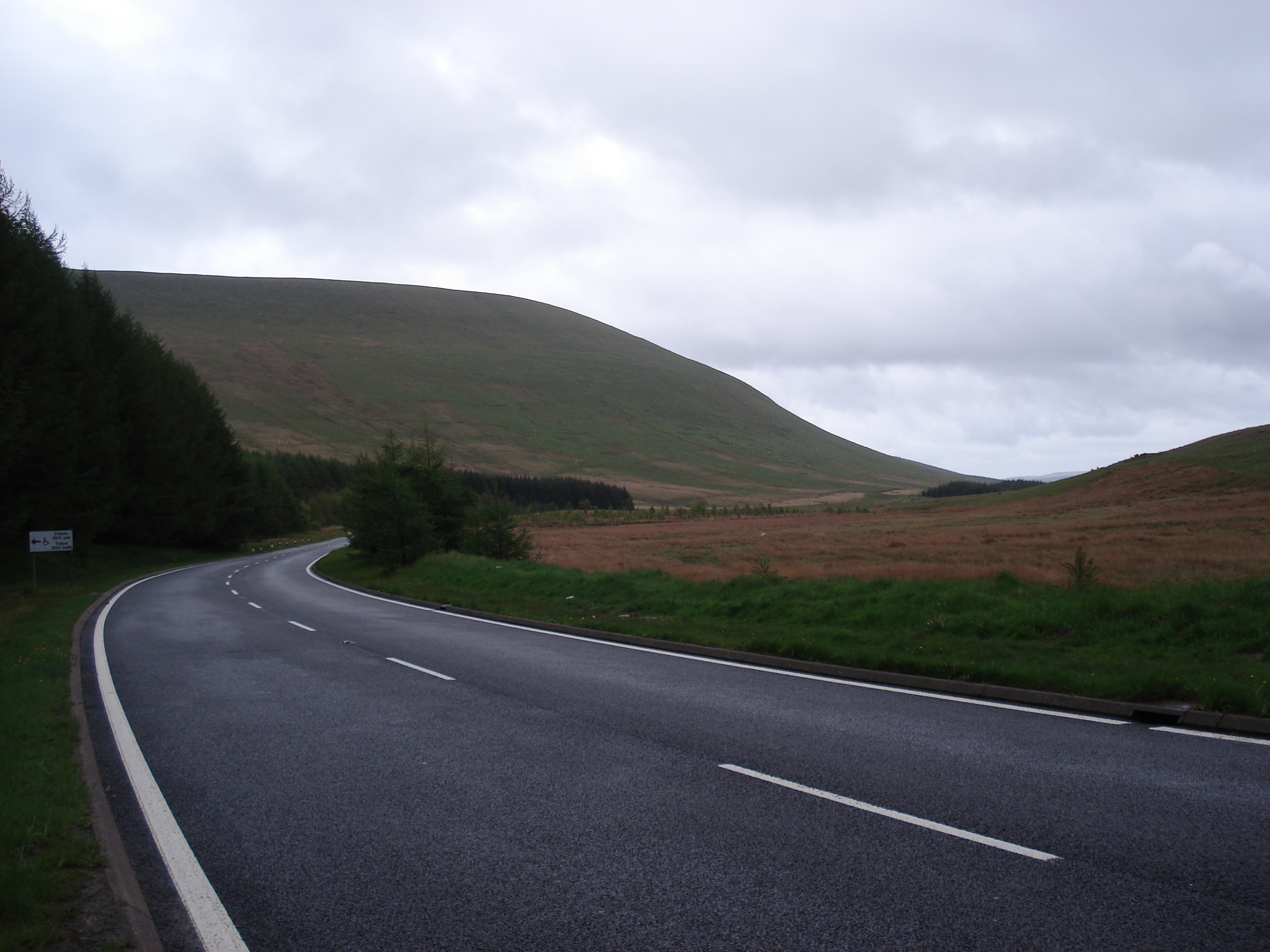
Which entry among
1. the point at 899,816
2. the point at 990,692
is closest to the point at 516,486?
the point at 990,692

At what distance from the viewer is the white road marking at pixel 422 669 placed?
11297mm

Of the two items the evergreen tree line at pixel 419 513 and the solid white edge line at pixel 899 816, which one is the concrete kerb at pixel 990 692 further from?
the evergreen tree line at pixel 419 513

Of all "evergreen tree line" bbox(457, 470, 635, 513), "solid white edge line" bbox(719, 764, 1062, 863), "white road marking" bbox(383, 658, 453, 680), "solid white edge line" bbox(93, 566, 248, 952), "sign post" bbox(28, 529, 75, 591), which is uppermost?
"evergreen tree line" bbox(457, 470, 635, 513)

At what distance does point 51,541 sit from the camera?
26.6 metres

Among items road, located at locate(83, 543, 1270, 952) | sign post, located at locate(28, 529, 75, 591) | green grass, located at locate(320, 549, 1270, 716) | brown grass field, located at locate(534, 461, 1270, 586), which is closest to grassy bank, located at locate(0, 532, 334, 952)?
road, located at locate(83, 543, 1270, 952)

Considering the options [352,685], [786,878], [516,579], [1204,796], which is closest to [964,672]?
[1204,796]

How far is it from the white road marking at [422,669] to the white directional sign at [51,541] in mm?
19858

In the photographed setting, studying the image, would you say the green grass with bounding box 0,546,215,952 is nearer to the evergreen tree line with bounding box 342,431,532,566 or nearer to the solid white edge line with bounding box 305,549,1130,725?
the solid white edge line with bounding box 305,549,1130,725

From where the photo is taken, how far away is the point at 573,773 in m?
6.58

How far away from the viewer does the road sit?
13.3ft

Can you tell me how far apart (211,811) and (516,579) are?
1790cm

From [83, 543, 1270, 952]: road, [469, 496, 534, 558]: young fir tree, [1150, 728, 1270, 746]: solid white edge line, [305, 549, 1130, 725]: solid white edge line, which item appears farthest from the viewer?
[469, 496, 534, 558]: young fir tree

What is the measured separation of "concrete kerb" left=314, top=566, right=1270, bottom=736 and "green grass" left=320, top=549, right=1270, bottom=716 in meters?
0.24

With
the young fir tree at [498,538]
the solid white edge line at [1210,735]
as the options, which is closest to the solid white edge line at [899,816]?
the solid white edge line at [1210,735]
